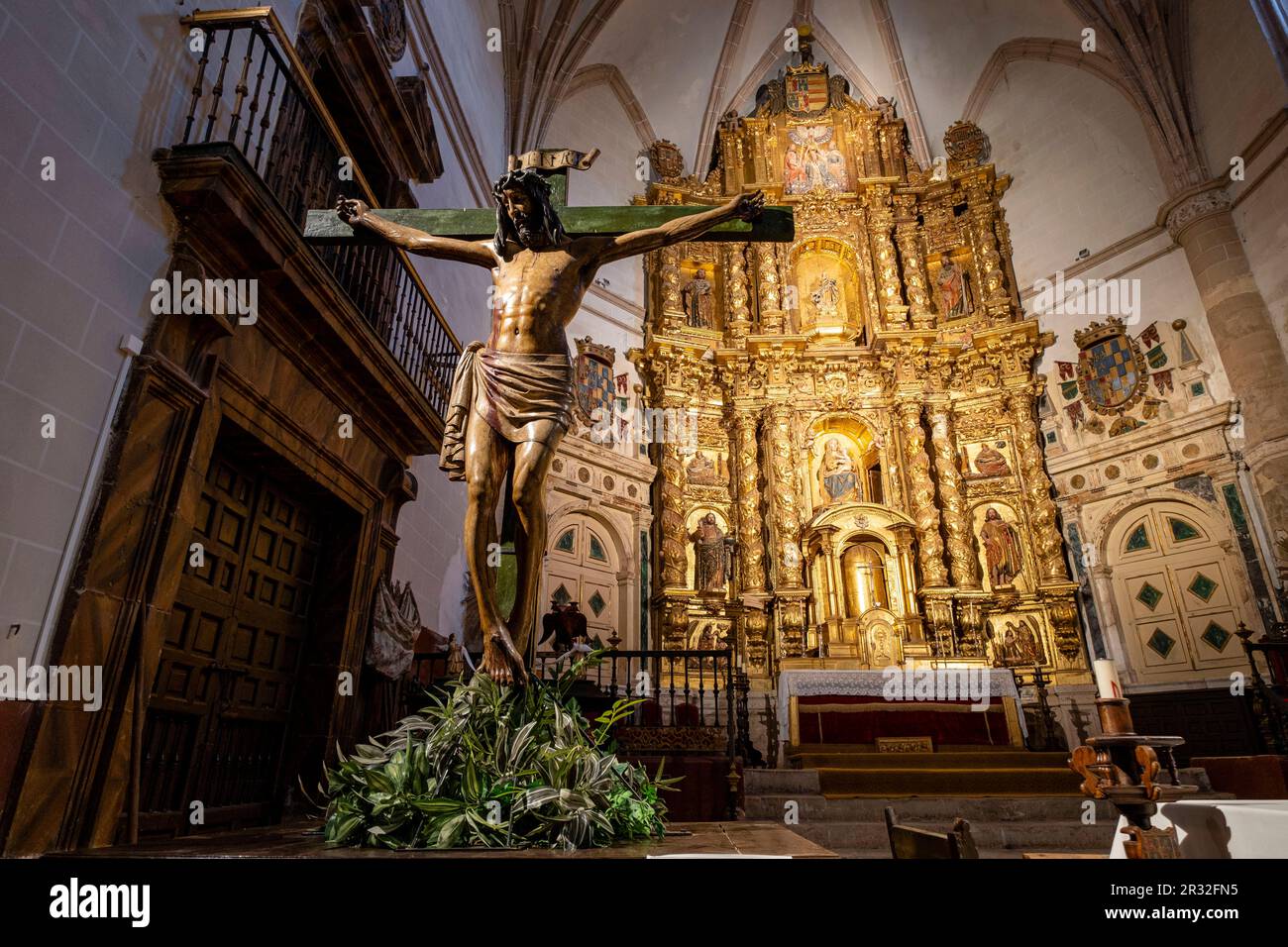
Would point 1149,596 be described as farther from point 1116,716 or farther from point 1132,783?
point 1132,783

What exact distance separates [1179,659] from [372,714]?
10766 millimetres

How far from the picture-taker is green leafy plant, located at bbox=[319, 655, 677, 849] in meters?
1.80

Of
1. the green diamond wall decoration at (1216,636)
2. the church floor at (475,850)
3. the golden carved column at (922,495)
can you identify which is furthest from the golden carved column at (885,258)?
the church floor at (475,850)

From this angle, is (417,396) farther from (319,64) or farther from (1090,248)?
(1090,248)

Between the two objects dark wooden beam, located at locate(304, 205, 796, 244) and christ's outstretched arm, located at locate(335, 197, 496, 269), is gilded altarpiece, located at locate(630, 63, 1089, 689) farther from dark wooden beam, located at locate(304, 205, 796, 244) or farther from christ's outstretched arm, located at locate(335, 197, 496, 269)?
christ's outstretched arm, located at locate(335, 197, 496, 269)

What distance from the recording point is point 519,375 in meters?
2.51

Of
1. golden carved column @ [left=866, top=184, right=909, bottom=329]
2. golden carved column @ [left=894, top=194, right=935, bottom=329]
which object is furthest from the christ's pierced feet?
golden carved column @ [left=894, top=194, right=935, bottom=329]

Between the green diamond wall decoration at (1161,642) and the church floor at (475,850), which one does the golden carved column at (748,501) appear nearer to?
the green diamond wall decoration at (1161,642)

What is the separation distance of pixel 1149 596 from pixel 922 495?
11.9ft

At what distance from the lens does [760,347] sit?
14.2 m

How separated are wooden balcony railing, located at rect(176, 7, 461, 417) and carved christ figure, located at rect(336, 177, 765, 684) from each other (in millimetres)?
1792

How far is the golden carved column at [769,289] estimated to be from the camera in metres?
14.6

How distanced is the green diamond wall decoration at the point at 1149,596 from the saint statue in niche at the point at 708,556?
6.39m
